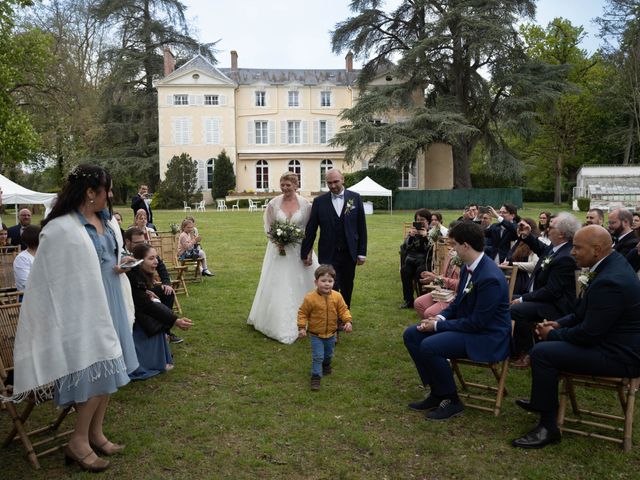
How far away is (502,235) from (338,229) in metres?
2.97

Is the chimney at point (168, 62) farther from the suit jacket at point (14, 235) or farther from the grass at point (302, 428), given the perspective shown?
the grass at point (302, 428)

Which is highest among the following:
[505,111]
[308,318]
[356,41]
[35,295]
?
[356,41]

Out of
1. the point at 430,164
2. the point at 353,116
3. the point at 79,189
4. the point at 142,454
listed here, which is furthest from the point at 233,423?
the point at 430,164

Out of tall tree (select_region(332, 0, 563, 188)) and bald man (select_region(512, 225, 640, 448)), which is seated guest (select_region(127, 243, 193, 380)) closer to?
bald man (select_region(512, 225, 640, 448))

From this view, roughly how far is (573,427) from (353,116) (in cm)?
3132

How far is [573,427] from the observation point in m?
4.37

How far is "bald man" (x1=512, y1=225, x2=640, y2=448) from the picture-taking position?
12.3 feet

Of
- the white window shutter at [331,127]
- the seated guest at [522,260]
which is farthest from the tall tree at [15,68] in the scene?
the white window shutter at [331,127]

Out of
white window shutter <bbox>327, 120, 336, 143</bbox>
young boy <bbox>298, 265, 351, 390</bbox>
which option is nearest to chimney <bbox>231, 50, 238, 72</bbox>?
white window shutter <bbox>327, 120, 336, 143</bbox>

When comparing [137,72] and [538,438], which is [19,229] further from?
[137,72]

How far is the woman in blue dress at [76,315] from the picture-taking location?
3340mm

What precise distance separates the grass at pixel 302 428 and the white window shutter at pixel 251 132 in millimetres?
39652

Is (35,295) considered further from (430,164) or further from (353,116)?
(430,164)

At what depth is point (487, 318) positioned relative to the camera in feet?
13.9
